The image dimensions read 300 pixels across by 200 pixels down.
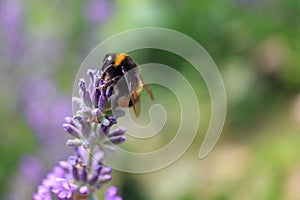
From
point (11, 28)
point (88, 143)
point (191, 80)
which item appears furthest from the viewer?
point (191, 80)

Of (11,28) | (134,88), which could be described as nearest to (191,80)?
(11,28)

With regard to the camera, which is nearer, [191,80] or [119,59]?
[119,59]

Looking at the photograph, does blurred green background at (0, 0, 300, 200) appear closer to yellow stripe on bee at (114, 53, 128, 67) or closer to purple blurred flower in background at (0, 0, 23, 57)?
purple blurred flower in background at (0, 0, 23, 57)

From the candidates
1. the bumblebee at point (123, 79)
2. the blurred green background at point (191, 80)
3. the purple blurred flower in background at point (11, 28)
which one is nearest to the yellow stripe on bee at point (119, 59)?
the bumblebee at point (123, 79)

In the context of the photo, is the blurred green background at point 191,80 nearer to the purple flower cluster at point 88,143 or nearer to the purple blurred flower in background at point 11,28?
the purple blurred flower in background at point 11,28

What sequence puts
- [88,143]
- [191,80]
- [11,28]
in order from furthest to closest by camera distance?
[191,80]
[11,28]
[88,143]

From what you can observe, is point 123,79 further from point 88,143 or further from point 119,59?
point 88,143

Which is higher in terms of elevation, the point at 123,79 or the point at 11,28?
the point at 11,28
